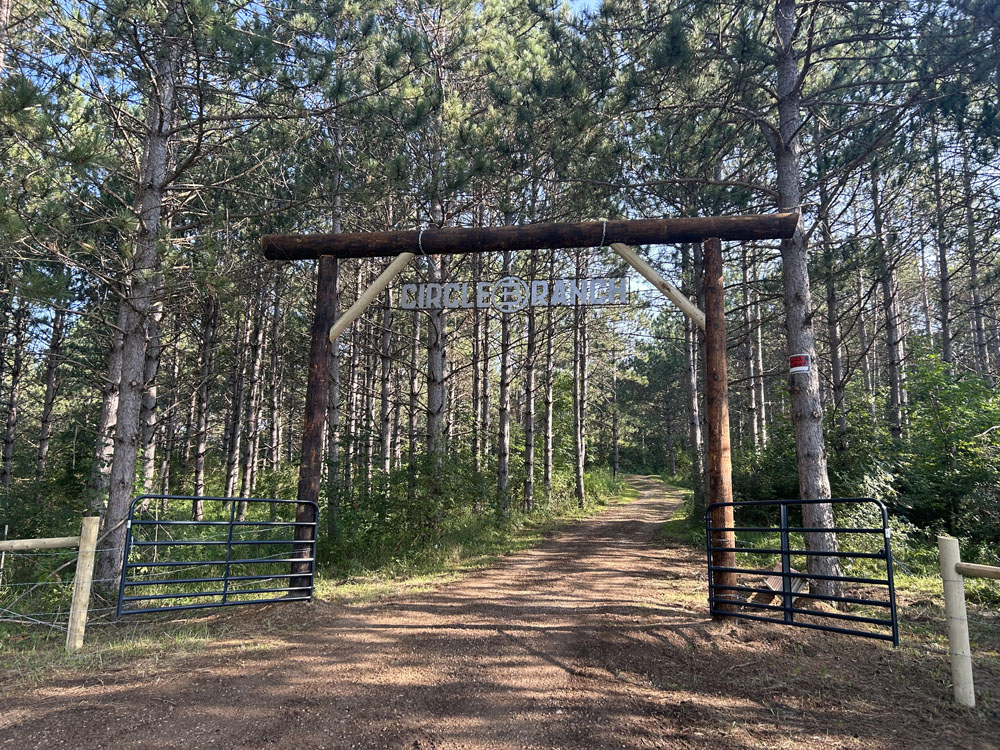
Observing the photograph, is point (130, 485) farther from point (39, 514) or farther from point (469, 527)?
point (469, 527)

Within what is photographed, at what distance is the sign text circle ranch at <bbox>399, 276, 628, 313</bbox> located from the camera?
744cm

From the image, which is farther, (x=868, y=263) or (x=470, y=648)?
(x=868, y=263)

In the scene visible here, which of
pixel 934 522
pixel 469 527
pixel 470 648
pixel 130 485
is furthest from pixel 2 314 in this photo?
pixel 934 522

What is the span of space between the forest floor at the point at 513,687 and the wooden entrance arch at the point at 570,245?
1.43 metres

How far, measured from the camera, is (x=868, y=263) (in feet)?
33.3

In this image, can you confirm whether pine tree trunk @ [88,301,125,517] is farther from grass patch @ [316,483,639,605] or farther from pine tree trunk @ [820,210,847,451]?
pine tree trunk @ [820,210,847,451]

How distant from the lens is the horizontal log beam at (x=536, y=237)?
690cm

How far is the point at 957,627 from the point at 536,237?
19.5ft

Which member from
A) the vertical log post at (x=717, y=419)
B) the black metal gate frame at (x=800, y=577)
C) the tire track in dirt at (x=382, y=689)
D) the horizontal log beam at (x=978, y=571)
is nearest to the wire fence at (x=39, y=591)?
the tire track in dirt at (x=382, y=689)

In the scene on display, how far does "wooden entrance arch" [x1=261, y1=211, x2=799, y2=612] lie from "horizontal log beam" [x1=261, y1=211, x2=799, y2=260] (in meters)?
0.01

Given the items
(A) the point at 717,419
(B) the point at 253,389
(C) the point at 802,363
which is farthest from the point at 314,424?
(B) the point at 253,389

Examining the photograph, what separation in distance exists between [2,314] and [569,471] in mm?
20616

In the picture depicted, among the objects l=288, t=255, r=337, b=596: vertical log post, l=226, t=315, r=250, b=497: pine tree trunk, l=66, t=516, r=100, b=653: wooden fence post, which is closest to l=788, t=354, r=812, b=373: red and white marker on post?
l=288, t=255, r=337, b=596: vertical log post

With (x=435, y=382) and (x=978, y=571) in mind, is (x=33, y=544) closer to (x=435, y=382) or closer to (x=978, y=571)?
(x=435, y=382)
